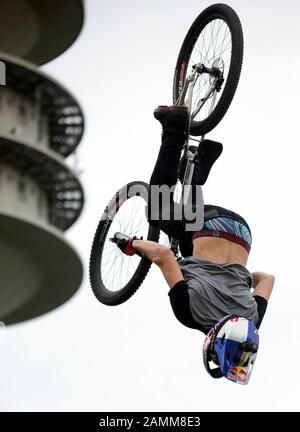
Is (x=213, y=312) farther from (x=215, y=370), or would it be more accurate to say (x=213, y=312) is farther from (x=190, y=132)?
(x=190, y=132)

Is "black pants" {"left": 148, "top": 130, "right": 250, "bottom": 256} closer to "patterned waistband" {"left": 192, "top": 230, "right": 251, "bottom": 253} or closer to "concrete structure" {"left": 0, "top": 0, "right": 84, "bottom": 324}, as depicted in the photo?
"patterned waistband" {"left": 192, "top": 230, "right": 251, "bottom": 253}

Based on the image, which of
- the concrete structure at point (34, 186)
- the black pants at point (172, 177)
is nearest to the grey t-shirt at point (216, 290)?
the black pants at point (172, 177)

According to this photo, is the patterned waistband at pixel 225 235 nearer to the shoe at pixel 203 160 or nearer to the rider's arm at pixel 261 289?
the rider's arm at pixel 261 289

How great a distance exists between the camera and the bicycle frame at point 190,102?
30.5m

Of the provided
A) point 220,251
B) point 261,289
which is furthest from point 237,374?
point 261,289

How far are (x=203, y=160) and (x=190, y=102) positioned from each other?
1.53 m

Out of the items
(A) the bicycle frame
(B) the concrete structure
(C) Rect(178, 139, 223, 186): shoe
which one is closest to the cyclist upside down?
(A) the bicycle frame

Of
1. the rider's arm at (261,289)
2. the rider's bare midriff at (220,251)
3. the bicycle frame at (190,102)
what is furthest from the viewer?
the bicycle frame at (190,102)

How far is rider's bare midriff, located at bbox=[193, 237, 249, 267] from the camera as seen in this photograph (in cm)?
2886

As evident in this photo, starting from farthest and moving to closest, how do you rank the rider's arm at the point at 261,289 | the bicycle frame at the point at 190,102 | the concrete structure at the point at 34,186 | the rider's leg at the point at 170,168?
the concrete structure at the point at 34,186 < the bicycle frame at the point at 190,102 < the rider's leg at the point at 170,168 < the rider's arm at the point at 261,289

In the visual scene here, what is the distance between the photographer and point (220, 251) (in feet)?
94.7

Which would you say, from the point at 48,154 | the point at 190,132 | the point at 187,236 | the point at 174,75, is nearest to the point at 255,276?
the point at 187,236

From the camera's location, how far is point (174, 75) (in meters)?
33.3

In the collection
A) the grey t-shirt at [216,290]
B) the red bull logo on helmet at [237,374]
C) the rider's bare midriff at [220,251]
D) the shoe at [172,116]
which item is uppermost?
the shoe at [172,116]
